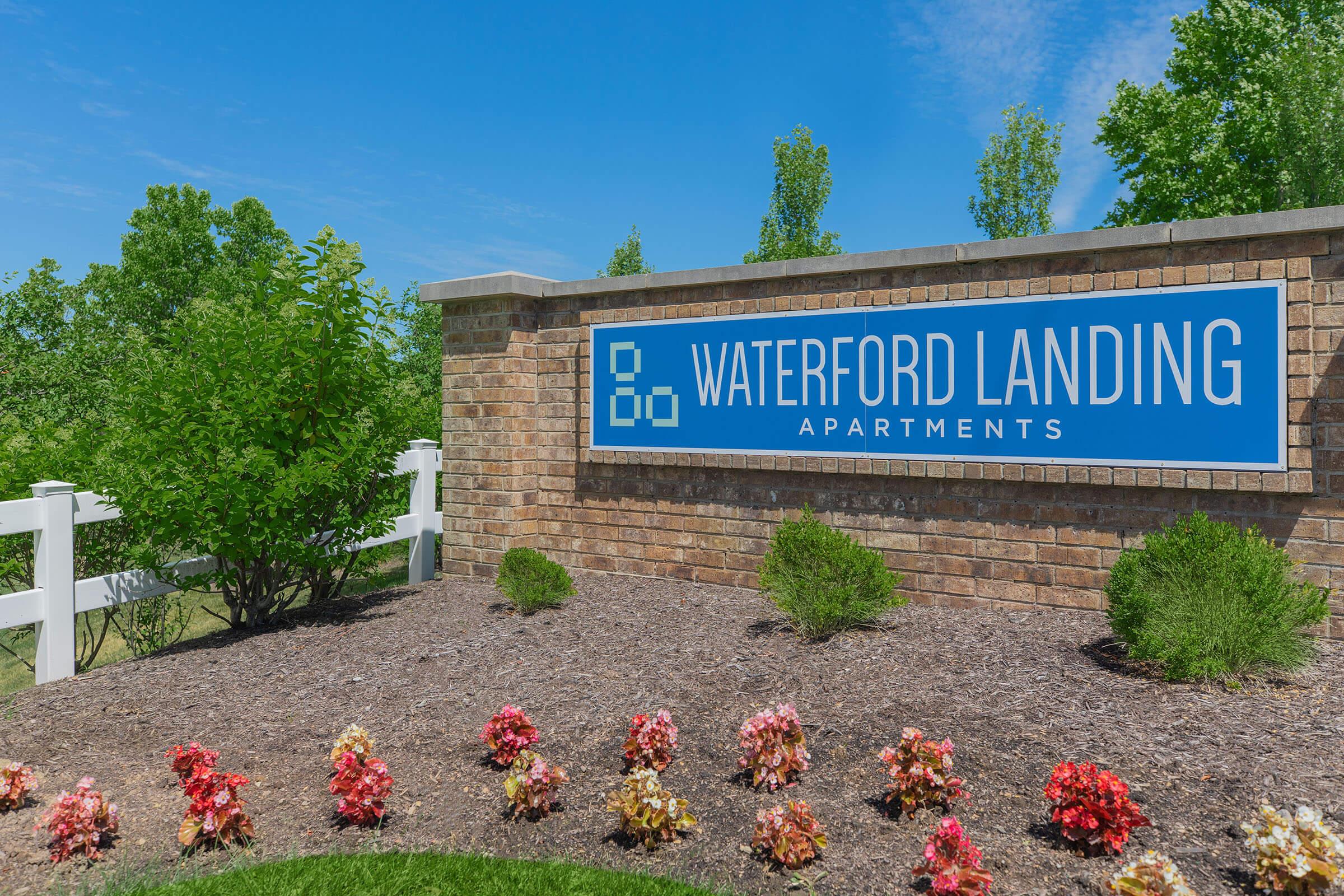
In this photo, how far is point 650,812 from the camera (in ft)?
13.4

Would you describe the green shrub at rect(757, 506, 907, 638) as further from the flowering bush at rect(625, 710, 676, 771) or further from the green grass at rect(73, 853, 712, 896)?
the green grass at rect(73, 853, 712, 896)

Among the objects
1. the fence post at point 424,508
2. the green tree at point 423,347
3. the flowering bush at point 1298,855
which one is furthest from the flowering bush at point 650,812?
the green tree at point 423,347

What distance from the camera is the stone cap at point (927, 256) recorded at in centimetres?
653

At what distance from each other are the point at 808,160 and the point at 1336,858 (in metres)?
24.9

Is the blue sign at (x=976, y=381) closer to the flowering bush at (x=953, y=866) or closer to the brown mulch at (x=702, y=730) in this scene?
the brown mulch at (x=702, y=730)

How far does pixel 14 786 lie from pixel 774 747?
→ 12.9 ft

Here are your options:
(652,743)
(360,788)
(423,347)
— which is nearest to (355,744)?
(360,788)

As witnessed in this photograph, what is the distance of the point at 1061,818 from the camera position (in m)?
3.87

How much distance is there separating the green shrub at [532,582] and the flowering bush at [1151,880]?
538 centimetres

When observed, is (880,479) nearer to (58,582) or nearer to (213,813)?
(213,813)

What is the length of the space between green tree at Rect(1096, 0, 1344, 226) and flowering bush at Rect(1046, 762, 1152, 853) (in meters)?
22.1

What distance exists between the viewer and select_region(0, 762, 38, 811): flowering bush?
474 centimetres

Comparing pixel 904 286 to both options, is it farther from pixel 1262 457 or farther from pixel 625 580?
pixel 625 580

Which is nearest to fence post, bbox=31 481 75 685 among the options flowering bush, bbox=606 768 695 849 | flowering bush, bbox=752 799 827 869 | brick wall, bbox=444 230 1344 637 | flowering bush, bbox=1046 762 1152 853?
brick wall, bbox=444 230 1344 637
